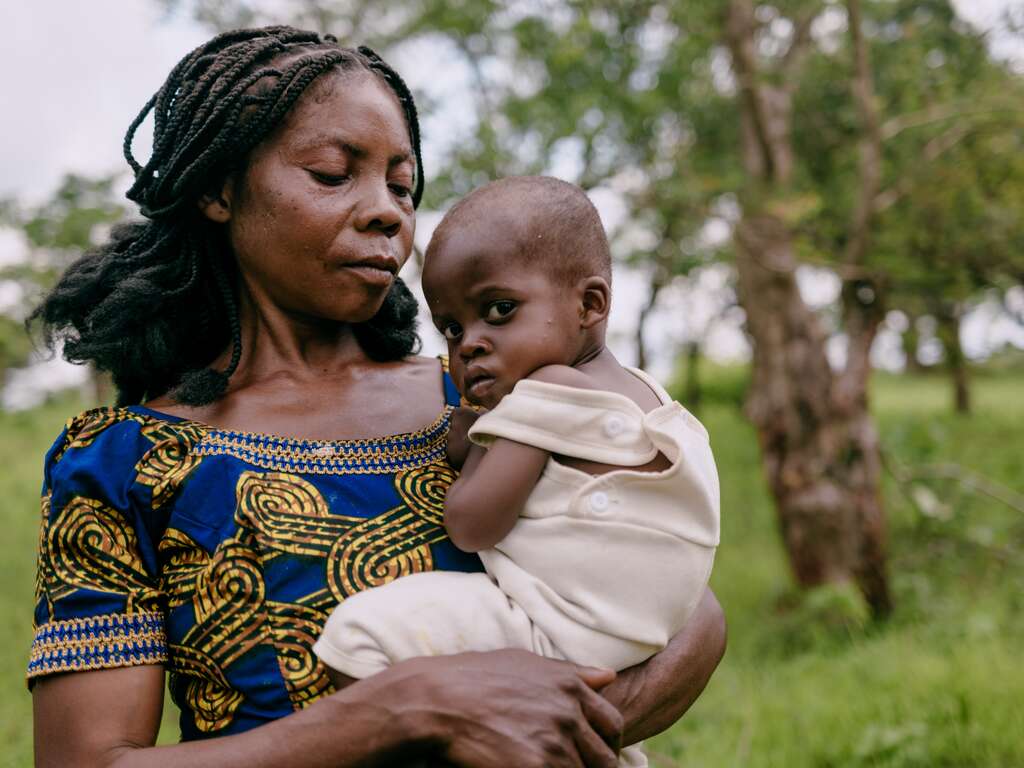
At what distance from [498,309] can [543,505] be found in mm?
347

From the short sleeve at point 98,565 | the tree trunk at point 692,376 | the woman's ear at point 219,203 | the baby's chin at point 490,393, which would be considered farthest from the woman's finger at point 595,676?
the tree trunk at point 692,376

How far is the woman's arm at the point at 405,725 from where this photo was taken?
4.89ft

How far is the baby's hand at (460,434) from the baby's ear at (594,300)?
0.90ft

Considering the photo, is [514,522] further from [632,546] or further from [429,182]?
[429,182]

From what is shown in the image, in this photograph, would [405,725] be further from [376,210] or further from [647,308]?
A: [647,308]

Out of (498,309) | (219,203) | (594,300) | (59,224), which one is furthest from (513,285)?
(59,224)

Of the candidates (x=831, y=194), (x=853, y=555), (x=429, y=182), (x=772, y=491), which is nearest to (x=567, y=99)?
(x=429, y=182)

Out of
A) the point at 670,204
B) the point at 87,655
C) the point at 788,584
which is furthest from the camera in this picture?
the point at 788,584

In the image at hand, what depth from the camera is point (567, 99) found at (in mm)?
4723

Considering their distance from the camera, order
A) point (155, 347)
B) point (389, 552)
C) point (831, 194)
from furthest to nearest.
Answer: point (831, 194)
point (155, 347)
point (389, 552)

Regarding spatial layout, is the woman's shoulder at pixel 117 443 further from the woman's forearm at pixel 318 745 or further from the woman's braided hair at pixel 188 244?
the woman's forearm at pixel 318 745

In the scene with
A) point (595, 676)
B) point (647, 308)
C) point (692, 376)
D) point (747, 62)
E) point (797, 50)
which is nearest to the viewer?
point (595, 676)

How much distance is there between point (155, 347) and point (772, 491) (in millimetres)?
4601

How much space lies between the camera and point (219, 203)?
197cm
